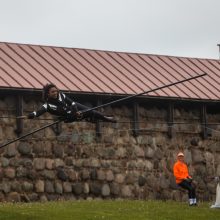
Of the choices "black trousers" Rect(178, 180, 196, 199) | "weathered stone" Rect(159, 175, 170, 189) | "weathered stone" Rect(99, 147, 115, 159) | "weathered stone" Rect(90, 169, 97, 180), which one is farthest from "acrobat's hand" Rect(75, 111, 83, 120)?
"weathered stone" Rect(159, 175, 170, 189)

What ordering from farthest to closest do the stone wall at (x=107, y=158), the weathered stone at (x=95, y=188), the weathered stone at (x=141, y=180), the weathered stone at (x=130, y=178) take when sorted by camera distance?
the weathered stone at (x=141, y=180) → the weathered stone at (x=130, y=178) → the weathered stone at (x=95, y=188) → the stone wall at (x=107, y=158)

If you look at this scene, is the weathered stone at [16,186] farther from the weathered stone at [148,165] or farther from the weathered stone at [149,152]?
the weathered stone at [149,152]

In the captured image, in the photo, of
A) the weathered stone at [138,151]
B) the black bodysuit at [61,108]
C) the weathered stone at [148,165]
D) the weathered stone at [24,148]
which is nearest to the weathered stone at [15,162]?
the weathered stone at [24,148]

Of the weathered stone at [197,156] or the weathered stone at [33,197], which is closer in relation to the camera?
the weathered stone at [33,197]

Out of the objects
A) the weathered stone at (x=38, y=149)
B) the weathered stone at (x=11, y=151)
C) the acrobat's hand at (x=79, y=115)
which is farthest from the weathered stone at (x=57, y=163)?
the acrobat's hand at (x=79, y=115)

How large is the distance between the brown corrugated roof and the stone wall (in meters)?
0.53

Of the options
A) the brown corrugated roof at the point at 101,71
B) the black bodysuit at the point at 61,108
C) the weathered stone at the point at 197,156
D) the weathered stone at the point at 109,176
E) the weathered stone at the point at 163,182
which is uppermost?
the brown corrugated roof at the point at 101,71

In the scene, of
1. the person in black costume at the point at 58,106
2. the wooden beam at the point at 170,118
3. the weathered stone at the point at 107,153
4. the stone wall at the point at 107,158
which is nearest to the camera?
the person in black costume at the point at 58,106

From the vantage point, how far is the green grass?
69.1 feet

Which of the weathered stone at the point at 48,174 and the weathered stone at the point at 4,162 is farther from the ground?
the weathered stone at the point at 4,162

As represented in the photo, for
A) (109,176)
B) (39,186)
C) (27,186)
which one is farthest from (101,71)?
(27,186)

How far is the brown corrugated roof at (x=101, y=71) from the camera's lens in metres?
28.1

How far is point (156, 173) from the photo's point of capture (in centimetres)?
2917

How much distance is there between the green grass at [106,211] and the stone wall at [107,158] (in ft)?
9.84
